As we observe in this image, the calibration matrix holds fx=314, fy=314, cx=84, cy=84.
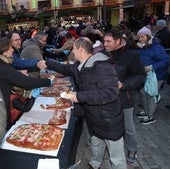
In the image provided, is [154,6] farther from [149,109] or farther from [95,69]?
[95,69]

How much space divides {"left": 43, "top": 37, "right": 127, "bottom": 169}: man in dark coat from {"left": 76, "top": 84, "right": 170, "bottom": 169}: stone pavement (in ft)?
2.58

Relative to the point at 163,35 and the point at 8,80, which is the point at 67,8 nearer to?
the point at 163,35

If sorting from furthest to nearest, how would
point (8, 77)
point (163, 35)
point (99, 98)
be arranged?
point (163, 35)
point (8, 77)
point (99, 98)

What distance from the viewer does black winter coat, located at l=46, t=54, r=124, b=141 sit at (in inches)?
109

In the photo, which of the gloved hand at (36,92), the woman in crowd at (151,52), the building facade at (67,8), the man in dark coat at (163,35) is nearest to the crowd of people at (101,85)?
the gloved hand at (36,92)

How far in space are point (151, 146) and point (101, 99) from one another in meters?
1.99

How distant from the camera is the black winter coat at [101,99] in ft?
9.09

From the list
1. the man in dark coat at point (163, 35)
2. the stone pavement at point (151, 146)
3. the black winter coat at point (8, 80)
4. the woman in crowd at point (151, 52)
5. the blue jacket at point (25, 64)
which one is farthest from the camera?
the man in dark coat at point (163, 35)

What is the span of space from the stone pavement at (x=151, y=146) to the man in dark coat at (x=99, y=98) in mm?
786

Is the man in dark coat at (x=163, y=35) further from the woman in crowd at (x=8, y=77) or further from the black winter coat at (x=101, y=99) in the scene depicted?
the woman in crowd at (x=8, y=77)

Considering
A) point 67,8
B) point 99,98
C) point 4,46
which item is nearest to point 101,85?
point 99,98

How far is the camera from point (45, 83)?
352 cm

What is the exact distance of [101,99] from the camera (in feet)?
9.08

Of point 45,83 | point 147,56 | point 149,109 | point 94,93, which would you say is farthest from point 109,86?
point 149,109
